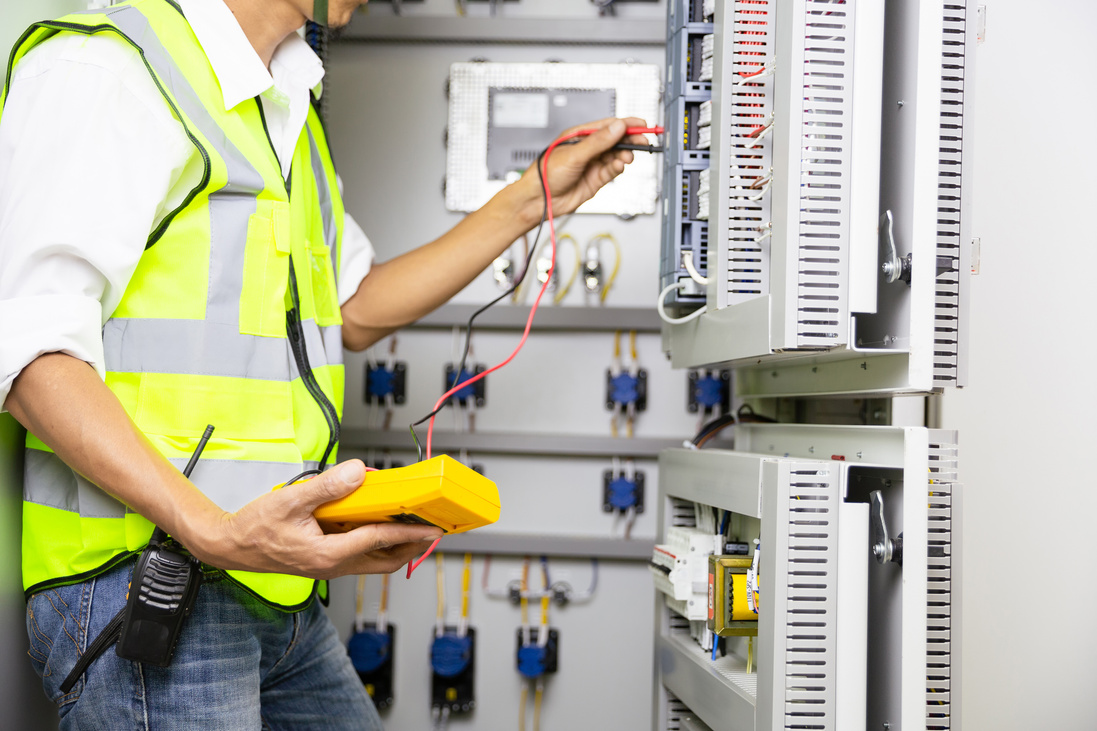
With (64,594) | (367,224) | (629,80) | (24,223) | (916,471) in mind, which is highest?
(629,80)

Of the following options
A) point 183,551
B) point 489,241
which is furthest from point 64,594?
point 489,241

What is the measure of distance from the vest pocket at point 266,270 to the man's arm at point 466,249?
418mm

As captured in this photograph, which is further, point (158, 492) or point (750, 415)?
point (750, 415)

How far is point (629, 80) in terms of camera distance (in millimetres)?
2117

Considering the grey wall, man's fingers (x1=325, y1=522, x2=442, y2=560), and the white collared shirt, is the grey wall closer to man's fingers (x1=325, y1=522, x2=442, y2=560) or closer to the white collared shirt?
man's fingers (x1=325, y1=522, x2=442, y2=560)

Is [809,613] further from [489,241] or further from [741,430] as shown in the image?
[489,241]

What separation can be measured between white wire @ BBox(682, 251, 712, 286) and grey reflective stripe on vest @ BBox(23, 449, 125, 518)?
90 centimetres

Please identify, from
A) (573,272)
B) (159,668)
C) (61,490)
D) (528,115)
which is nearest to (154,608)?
(159,668)

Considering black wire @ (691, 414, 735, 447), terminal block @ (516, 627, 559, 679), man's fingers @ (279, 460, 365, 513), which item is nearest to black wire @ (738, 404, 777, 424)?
black wire @ (691, 414, 735, 447)

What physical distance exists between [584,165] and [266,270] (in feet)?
2.15

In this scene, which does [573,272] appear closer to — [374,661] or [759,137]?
[759,137]

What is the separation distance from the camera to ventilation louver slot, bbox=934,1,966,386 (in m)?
0.95

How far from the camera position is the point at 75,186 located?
2.93ft

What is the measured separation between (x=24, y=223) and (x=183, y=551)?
413mm
